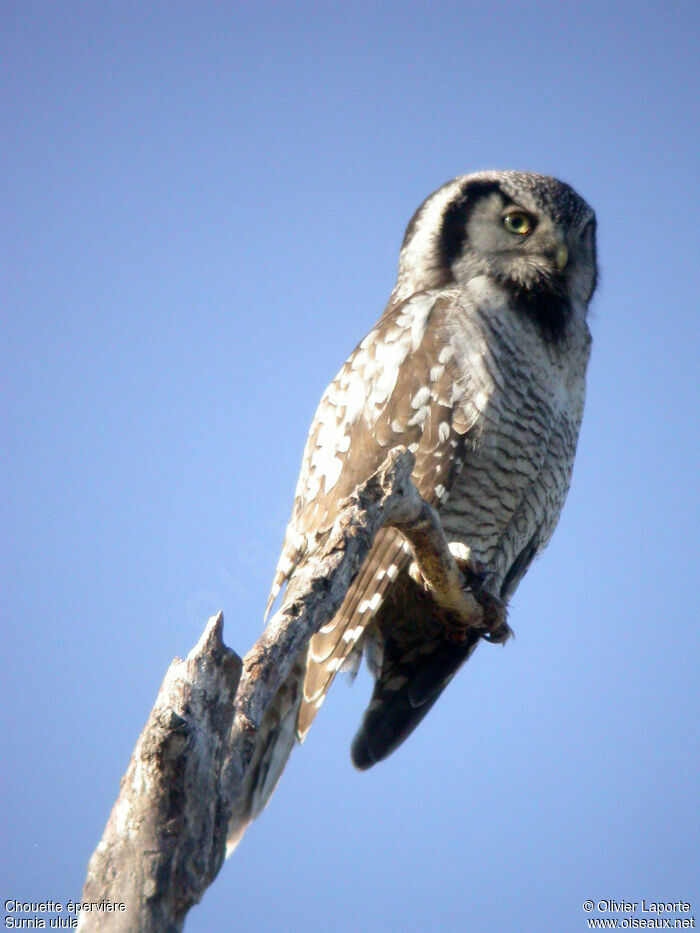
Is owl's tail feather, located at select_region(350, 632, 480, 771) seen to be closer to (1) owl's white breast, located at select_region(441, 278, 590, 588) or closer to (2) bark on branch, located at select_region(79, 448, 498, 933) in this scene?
(1) owl's white breast, located at select_region(441, 278, 590, 588)

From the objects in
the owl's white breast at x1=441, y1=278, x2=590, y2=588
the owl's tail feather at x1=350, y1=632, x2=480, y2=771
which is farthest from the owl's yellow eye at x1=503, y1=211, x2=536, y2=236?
the owl's tail feather at x1=350, y1=632, x2=480, y2=771

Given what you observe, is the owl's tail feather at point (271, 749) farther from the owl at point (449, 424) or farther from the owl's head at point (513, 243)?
the owl's head at point (513, 243)

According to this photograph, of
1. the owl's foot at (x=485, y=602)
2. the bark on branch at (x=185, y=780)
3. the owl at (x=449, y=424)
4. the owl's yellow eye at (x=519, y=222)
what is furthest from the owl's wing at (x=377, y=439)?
the bark on branch at (x=185, y=780)

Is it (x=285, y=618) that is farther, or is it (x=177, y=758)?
(x=285, y=618)

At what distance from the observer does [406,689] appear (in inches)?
145

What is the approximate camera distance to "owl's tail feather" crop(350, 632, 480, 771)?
359 centimetres

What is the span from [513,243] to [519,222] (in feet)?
0.33

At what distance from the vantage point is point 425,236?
3848mm

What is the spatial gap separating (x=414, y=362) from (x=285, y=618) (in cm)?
161

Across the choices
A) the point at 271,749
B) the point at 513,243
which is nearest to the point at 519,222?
the point at 513,243

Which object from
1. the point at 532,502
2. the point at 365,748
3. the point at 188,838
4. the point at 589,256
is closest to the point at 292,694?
the point at 365,748

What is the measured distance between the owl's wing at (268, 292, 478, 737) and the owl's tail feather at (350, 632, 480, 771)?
20.8 inches

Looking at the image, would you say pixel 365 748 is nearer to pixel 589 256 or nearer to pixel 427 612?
pixel 427 612

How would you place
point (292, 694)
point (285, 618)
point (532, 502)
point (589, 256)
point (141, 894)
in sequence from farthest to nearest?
point (589, 256) → point (532, 502) → point (292, 694) → point (285, 618) → point (141, 894)
